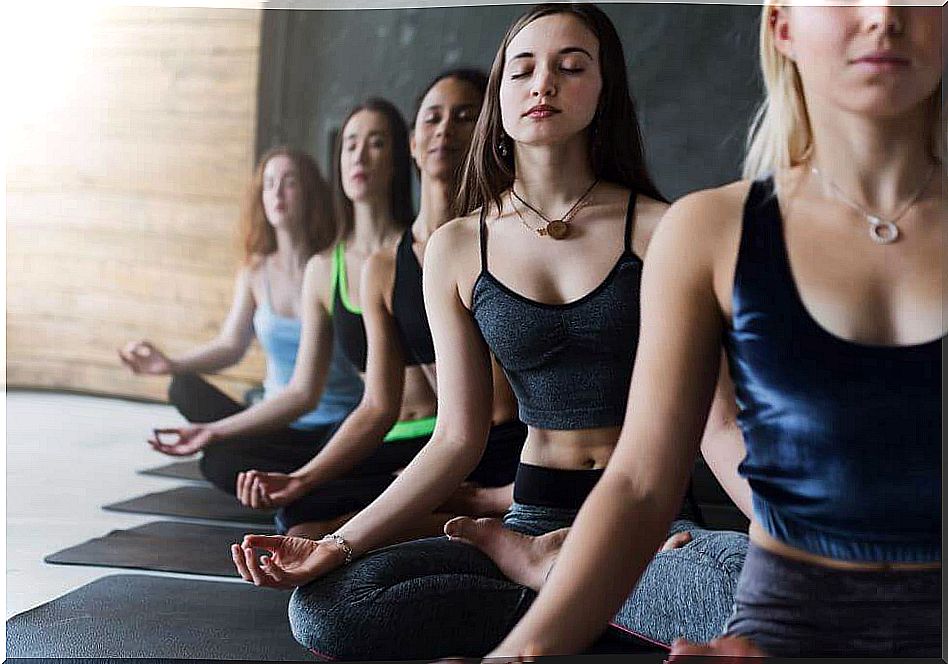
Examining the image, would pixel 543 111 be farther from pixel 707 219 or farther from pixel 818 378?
pixel 818 378

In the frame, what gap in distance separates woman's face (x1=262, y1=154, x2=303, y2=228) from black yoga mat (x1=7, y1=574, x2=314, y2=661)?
0.61 metres

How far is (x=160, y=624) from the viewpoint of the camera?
3.77 feet

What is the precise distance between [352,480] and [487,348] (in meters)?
0.32

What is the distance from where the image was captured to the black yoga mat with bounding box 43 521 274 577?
4.35 feet

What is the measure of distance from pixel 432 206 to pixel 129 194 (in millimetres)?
478

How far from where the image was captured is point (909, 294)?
85cm

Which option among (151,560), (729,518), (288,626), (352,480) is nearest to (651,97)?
(729,518)

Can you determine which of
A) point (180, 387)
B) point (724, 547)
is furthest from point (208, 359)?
point (724, 547)

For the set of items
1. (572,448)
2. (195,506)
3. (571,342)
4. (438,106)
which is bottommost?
(195,506)

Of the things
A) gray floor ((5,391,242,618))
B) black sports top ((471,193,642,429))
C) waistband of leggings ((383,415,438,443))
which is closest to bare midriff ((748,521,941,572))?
black sports top ((471,193,642,429))

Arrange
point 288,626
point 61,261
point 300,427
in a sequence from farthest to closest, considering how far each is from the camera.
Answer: point 300,427 < point 61,261 < point 288,626

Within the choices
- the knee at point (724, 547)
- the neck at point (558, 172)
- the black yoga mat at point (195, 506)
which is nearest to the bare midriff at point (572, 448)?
the knee at point (724, 547)

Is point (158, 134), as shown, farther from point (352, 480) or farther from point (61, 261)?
point (352, 480)

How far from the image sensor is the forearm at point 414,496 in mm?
1074
